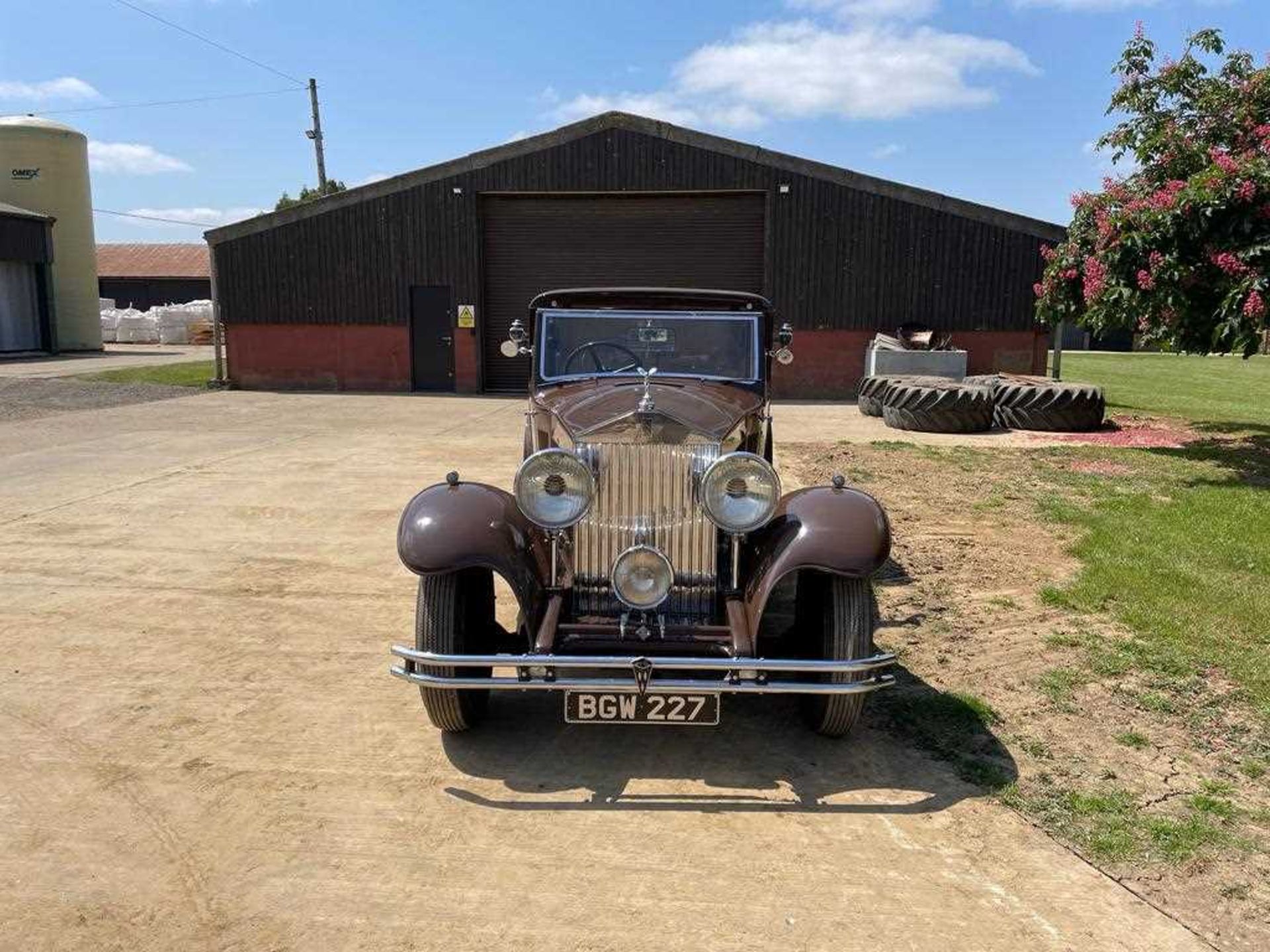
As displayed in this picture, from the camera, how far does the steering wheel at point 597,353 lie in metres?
4.92

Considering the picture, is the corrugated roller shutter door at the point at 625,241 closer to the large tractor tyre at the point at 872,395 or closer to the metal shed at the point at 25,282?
the large tractor tyre at the point at 872,395

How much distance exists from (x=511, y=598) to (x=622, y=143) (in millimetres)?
14157

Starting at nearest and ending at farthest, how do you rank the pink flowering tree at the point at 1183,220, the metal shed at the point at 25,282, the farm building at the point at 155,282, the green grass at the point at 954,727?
1. the green grass at the point at 954,727
2. the pink flowering tree at the point at 1183,220
3. the metal shed at the point at 25,282
4. the farm building at the point at 155,282

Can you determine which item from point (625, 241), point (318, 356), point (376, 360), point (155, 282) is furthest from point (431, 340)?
point (155, 282)

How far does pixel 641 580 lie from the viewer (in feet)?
11.7

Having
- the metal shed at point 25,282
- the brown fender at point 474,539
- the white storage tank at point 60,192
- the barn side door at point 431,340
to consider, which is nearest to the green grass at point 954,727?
the brown fender at point 474,539

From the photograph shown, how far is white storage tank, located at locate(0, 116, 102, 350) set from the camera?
92.2 ft

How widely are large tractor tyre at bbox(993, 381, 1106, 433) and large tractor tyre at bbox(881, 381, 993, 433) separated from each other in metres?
0.42

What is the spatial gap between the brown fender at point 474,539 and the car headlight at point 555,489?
0.17 meters

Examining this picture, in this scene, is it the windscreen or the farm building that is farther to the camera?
the farm building

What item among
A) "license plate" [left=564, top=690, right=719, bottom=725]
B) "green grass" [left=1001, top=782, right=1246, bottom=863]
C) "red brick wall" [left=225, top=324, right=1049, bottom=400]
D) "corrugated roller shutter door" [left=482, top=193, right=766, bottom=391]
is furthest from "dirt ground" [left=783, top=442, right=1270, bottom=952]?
"corrugated roller shutter door" [left=482, top=193, right=766, bottom=391]

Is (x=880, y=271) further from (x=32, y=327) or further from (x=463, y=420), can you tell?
(x=32, y=327)

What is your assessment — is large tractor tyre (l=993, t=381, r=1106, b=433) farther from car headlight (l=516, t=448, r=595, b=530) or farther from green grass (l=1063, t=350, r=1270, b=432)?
car headlight (l=516, t=448, r=595, b=530)

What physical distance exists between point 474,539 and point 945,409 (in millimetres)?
10518
